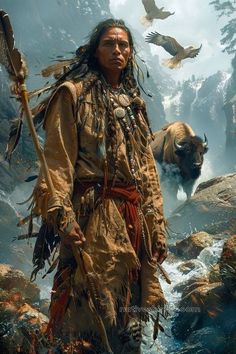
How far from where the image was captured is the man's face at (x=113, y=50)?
8.80 ft

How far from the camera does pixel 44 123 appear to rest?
8.57ft

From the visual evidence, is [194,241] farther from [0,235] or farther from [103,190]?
[0,235]

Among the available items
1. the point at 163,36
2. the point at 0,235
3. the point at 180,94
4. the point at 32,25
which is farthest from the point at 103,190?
the point at 180,94

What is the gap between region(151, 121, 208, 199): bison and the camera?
11695 mm

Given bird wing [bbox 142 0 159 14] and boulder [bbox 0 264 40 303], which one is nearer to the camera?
boulder [bbox 0 264 40 303]

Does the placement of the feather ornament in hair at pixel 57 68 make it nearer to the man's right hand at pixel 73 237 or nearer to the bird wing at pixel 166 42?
the man's right hand at pixel 73 237

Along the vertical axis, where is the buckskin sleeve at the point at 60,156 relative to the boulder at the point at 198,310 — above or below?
above

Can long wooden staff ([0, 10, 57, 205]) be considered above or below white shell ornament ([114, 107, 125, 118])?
above

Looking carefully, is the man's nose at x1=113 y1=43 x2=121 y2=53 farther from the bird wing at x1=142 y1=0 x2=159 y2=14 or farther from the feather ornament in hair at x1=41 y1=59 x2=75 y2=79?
the bird wing at x1=142 y1=0 x2=159 y2=14

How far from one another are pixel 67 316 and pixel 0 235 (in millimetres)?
17156

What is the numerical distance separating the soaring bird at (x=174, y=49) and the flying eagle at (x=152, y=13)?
393mm

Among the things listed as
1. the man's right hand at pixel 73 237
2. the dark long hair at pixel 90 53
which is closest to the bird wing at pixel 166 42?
the dark long hair at pixel 90 53

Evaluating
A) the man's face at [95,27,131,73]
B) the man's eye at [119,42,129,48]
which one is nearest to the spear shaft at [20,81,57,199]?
the man's face at [95,27,131,73]

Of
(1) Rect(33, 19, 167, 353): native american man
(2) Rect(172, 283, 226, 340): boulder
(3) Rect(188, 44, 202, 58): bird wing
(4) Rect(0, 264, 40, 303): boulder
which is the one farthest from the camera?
(3) Rect(188, 44, 202, 58): bird wing
